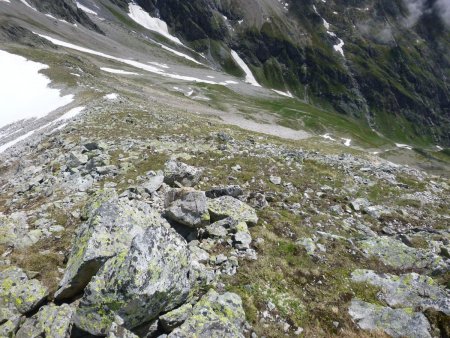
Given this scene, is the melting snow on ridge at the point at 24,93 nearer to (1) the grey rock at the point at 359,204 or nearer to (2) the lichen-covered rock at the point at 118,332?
(1) the grey rock at the point at 359,204

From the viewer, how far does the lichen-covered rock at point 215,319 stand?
916 centimetres

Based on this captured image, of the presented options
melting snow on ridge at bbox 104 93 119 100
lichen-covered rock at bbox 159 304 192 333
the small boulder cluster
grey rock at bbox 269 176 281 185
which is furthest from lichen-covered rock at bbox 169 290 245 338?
melting snow on ridge at bbox 104 93 119 100

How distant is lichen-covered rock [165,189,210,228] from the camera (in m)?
13.7

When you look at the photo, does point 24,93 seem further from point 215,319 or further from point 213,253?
point 215,319

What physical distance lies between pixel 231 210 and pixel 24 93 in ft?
174

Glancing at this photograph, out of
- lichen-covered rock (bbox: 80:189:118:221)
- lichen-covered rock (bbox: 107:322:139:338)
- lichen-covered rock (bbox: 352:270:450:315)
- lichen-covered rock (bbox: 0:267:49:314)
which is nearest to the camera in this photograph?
lichen-covered rock (bbox: 107:322:139:338)

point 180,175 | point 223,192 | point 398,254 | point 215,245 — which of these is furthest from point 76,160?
point 398,254

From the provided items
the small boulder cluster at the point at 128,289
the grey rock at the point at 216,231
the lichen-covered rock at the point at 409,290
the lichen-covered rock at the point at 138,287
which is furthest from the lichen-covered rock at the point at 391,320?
the lichen-covered rock at the point at 138,287

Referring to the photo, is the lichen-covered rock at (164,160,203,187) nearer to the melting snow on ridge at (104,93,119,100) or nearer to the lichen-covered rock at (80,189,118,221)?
the lichen-covered rock at (80,189,118,221)

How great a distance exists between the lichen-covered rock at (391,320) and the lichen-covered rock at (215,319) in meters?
3.76

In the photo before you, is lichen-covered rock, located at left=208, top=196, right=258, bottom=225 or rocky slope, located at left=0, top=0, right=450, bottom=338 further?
lichen-covered rock, located at left=208, top=196, right=258, bottom=225

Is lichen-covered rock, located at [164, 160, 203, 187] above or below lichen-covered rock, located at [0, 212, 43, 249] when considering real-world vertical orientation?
above

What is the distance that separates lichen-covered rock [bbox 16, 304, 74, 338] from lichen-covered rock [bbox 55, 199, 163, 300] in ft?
2.18

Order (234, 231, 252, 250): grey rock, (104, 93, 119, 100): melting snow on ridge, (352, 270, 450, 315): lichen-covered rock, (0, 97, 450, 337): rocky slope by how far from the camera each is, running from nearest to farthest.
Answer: (0, 97, 450, 337): rocky slope → (352, 270, 450, 315): lichen-covered rock → (234, 231, 252, 250): grey rock → (104, 93, 119, 100): melting snow on ridge
